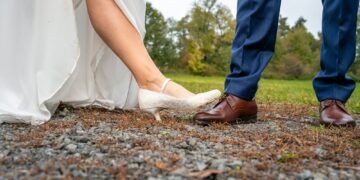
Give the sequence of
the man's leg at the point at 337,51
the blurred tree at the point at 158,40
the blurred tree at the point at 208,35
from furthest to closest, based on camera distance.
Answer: the blurred tree at the point at 208,35
the blurred tree at the point at 158,40
the man's leg at the point at 337,51

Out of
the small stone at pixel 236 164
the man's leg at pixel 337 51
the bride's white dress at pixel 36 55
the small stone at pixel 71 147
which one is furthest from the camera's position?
the man's leg at pixel 337 51

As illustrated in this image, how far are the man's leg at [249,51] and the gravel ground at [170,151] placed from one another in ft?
0.64

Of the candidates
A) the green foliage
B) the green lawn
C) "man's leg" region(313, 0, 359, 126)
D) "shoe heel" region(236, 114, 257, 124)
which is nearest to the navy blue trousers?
"man's leg" region(313, 0, 359, 126)

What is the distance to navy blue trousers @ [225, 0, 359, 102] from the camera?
2975mm

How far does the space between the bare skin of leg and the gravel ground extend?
237 mm

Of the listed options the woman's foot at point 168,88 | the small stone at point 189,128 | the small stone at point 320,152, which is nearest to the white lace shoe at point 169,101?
the woman's foot at point 168,88

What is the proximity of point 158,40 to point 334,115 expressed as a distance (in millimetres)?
38358

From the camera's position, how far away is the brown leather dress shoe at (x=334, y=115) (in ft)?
9.59

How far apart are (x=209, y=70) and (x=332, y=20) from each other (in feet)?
142

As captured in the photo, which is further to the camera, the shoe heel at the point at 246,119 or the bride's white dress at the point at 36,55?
the shoe heel at the point at 246,119

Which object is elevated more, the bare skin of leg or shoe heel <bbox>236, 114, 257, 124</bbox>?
the bare skin of leg

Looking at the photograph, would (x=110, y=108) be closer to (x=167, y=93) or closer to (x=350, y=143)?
(x=167, y=93)

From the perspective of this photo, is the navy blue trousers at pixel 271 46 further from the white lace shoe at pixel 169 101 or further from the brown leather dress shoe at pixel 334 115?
the white lace shoe at pixel 169 101

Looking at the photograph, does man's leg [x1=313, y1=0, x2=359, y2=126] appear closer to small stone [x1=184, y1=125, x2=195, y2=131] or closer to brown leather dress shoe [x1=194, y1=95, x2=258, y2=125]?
brown leather dress shoe [x1=194, y1=95, x2=258, y2=125]
